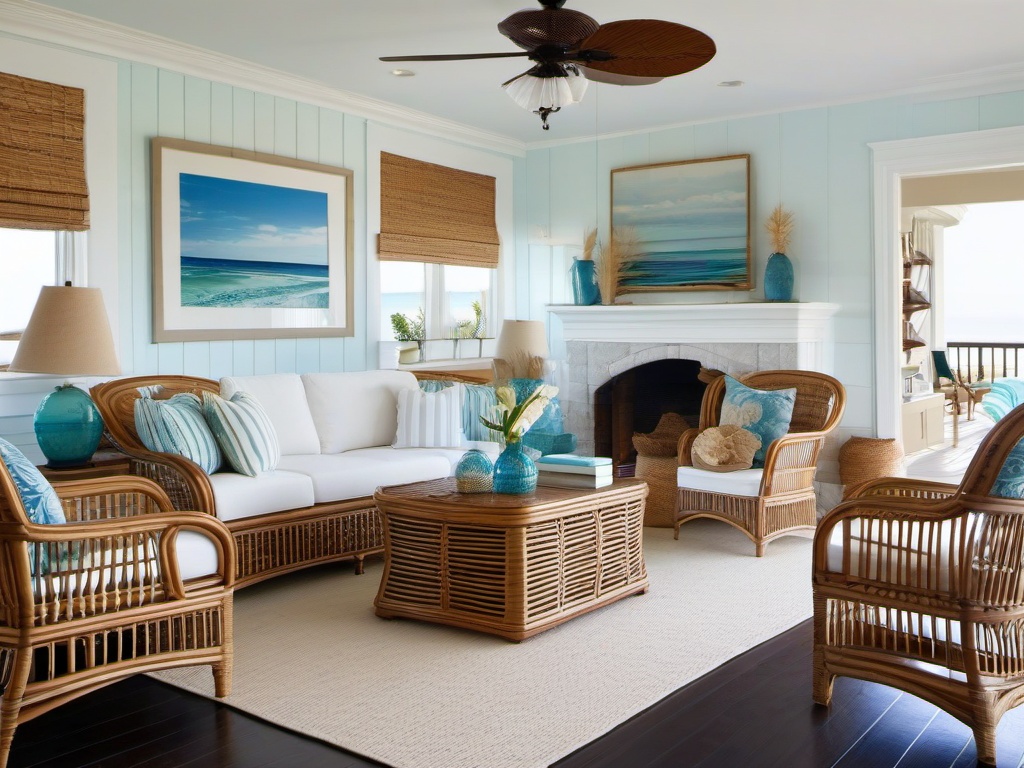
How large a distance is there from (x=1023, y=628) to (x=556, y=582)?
1571 millimetres

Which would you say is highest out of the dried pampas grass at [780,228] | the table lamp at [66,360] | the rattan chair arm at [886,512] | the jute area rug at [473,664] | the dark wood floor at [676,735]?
the dried pampas grass at [780,228]

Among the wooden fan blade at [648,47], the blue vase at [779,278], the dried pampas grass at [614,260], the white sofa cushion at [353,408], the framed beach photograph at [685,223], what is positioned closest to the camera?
the wooden fan blade at [648,47]

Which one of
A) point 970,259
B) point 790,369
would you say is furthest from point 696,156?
point 970,259

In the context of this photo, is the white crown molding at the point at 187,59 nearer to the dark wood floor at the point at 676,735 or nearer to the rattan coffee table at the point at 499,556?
the rattan coffee table at the point at 499,556


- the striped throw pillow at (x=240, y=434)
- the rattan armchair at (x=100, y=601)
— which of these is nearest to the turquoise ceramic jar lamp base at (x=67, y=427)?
the striped throw pillow at (x=240, y=434)

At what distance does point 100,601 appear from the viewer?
2.52m

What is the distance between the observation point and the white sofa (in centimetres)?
380

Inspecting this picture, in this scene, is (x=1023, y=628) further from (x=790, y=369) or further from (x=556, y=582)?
(x=790, y=369)

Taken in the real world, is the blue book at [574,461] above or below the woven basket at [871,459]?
above

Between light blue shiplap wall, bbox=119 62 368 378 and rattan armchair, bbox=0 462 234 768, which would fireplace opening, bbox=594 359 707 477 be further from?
rattan armchair, bbox=0 462 234 768

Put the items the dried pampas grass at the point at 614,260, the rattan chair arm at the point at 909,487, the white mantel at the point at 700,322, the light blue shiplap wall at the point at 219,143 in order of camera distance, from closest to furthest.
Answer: the rattan chair arm at the point at 909,487 → the light blue shiplap wall at the point at 219,143 → the white mantel at the point at 700,322 → the dried pampas grass at the point at 614,260

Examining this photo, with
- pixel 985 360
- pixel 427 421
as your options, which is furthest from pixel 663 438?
pixel 985 360

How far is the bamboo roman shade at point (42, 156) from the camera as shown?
401cm

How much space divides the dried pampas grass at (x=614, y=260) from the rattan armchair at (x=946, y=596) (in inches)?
154
